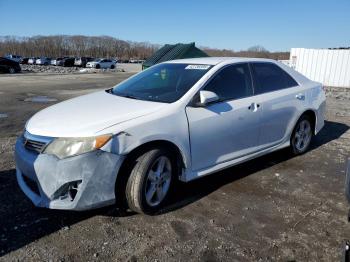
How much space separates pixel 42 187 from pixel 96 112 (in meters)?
0.90

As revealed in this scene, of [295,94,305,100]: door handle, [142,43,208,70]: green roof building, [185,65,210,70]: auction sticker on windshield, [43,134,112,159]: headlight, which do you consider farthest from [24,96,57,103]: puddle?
[43,134,112,159]: headlight

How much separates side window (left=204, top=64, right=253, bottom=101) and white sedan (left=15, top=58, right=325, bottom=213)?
0.04ft

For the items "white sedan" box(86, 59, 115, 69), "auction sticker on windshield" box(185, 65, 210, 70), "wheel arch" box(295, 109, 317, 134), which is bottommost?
"white sedan" box(86, 59, 115, 69)

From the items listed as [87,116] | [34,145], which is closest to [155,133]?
[87,116]

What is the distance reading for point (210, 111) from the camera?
13.2 feet

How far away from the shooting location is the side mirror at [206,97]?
391cm

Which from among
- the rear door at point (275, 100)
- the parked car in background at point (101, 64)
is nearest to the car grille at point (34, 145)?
the rear door at point (275, 100)

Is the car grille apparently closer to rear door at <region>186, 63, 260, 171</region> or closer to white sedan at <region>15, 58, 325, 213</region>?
white sedan at <region>15, 58, 325, 213</region>

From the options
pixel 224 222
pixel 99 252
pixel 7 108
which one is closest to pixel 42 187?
pixel 99 252

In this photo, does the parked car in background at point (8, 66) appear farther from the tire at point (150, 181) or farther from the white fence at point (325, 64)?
the tire at point (150, 181)

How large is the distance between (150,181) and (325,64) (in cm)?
1847

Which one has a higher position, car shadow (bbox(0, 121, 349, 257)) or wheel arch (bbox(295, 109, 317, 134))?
wheel arch (bbox(295, 109, 317, 134))

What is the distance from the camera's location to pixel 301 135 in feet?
18.9

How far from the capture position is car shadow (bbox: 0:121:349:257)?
3281mm
